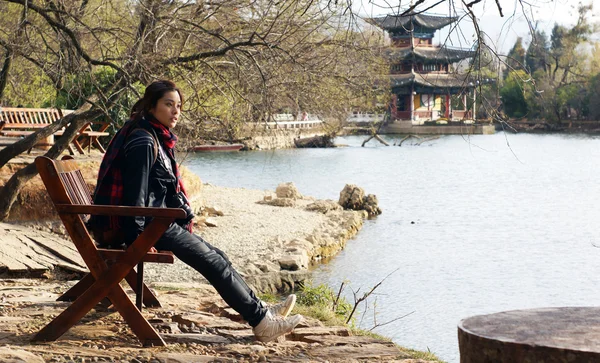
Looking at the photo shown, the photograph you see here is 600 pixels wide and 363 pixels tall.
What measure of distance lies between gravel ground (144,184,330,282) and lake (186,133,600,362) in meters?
0.91

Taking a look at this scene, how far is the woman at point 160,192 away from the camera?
13.4 ft

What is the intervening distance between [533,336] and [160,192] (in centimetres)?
207

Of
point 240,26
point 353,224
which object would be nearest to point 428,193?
point 353,224

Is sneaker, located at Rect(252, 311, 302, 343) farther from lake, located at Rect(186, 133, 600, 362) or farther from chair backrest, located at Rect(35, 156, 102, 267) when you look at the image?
lake, located at Rect(186, 133, 600, 362)

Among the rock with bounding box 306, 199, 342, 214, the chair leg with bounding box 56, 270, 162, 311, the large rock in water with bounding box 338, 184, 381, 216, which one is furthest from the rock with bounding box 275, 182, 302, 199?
the chair leg with bounding box 56, 270, 162, 311

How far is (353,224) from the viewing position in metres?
17.0

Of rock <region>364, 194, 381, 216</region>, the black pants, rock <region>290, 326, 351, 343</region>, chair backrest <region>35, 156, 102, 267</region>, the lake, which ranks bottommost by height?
the lake

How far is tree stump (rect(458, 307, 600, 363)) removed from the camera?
9.04ft

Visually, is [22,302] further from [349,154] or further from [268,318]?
[349,154]

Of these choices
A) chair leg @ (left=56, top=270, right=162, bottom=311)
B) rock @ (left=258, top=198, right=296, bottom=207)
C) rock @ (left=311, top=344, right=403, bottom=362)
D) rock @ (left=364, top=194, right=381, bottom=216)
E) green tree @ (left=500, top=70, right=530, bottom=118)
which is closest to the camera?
rock @ (left=311, top=344, right=403, bottom=362)

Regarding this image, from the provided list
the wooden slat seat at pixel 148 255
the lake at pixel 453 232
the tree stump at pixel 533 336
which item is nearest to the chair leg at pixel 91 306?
the wooden slat seat at pixel 148 255

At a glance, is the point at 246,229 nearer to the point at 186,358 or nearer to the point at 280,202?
the point at 280,202

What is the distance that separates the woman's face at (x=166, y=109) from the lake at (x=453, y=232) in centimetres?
148

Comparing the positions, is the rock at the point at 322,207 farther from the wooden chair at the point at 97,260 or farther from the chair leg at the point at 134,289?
the wooden chair at the point at 97,260
